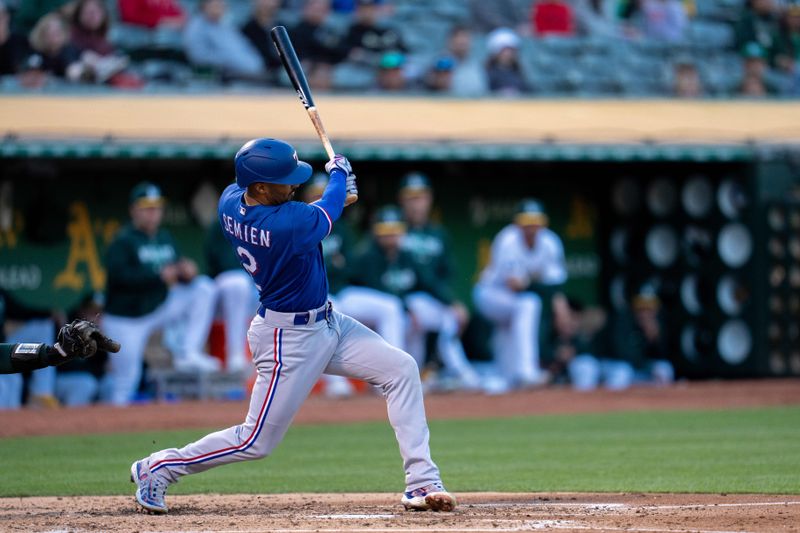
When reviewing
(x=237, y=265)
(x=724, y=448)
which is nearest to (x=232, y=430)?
(x=724, y=448)

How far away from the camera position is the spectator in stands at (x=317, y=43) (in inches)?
492

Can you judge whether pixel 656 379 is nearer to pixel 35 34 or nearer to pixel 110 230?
pixel 110 230

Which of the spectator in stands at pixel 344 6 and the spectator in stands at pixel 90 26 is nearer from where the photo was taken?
the spectator in stands at pixel 90 26

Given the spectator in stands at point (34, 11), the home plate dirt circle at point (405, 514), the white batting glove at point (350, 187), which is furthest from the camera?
the spectator in stands at point (34, 11)

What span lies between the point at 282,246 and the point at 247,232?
0.54 ft

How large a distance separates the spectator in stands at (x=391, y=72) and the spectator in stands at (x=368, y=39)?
31 cm

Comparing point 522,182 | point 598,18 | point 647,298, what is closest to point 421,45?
point 522,182

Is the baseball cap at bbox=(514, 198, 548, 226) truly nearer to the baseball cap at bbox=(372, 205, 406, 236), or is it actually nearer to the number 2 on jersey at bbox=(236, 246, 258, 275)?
the baseball cap at bbox=(372, 205, 406, 236)

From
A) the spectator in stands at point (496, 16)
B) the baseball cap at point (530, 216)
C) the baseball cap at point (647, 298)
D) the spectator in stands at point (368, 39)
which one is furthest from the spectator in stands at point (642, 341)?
the spectator in stands at point (368, 39)

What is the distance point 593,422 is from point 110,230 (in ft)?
17.2

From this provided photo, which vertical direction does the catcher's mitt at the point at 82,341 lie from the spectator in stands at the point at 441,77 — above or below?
below

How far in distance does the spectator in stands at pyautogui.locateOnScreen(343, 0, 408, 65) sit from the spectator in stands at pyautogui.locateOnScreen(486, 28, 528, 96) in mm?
902

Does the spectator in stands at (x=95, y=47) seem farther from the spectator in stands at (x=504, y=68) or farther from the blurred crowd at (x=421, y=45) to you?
the spectator in stands at (x=504, y=68)

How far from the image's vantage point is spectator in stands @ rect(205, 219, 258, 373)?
1138cm
